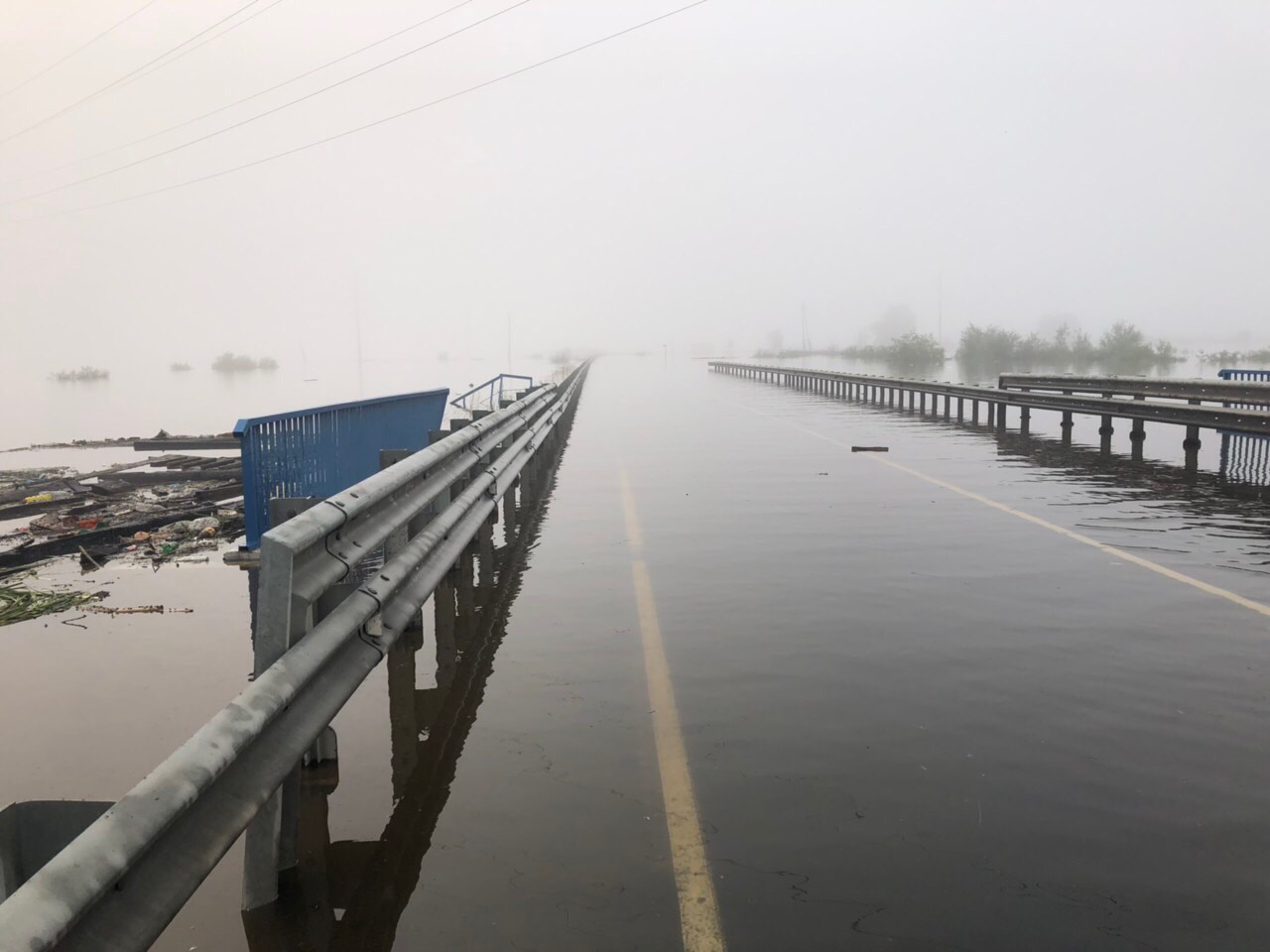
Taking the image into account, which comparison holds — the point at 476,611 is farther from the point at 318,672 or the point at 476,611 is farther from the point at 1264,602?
the point at 1264,602

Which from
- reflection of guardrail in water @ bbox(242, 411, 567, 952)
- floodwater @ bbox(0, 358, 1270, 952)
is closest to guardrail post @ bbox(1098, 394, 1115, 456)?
floodwater @ bbox(0, 358, 1270, 952)

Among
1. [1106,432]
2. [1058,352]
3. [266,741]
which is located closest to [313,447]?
[266,741]

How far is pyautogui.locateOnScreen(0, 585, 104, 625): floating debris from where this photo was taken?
29.0ft

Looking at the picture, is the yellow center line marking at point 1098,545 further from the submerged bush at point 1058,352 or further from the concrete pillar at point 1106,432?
the submerged bush at point 1058,352

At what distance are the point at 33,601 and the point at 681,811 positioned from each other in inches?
264

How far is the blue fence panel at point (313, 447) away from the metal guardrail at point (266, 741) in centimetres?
197

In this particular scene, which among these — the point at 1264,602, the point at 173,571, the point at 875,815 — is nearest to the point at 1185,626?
the point at 1264,602

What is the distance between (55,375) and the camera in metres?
114

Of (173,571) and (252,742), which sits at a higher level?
(252,742)

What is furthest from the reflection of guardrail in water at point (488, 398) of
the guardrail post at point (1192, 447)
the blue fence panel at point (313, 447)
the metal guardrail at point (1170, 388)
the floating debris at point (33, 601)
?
the metal guardrail at point (1170, 388)

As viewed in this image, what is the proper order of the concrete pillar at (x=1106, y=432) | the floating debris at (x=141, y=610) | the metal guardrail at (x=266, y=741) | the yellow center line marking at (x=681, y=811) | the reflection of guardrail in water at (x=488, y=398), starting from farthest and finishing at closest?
the reflection of guardrail in water at (x=488, y=398)
the concrete pillar at (x=1106, y=432)
the floating debris at (x=141, y=610)
the yellow center line marking at (x=681, y=811)
the metal guardrail at (x=266, y=741)

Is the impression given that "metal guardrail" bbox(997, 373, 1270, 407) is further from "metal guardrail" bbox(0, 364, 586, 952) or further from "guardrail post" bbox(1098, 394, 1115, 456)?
"metal guardrail" bbox(0, 364, 586, 952)

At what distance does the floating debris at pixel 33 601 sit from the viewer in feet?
29.0

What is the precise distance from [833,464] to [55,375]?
368ft
